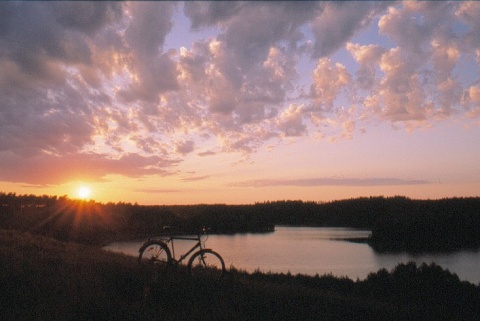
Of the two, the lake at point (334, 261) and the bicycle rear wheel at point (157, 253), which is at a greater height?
the bicycle rear wheel at point (157, 253)

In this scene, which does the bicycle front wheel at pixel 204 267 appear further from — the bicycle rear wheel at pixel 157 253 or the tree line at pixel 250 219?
the tree line at pixel 250 219

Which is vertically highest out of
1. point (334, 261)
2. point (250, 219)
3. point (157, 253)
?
point (250, 219)

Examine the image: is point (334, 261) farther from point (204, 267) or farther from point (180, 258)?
point (180, 258)

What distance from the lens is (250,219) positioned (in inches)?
6102

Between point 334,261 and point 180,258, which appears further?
point 334,261

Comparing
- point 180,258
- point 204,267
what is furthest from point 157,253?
point 204,267

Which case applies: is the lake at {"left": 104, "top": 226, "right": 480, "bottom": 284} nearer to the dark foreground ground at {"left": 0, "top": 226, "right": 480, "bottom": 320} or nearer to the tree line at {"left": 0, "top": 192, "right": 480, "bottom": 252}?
the tree line at {"left": 0, "top": 192, "right": 480, "bottom": 252}

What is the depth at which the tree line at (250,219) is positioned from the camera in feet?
271

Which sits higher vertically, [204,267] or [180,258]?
[180,258]

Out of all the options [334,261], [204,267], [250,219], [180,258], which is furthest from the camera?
[250,219]

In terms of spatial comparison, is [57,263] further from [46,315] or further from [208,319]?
[208,319]

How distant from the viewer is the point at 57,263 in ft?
42.3

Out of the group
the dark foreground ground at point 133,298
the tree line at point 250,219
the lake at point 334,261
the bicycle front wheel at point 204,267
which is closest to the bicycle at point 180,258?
the bicycle front wheel at point 204,267

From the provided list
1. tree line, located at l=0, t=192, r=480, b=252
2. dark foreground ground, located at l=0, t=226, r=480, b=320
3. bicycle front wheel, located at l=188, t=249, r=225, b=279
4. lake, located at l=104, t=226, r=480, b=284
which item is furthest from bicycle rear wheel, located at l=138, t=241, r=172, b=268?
tree line, located at l=0, t=192, r=480, b=252
